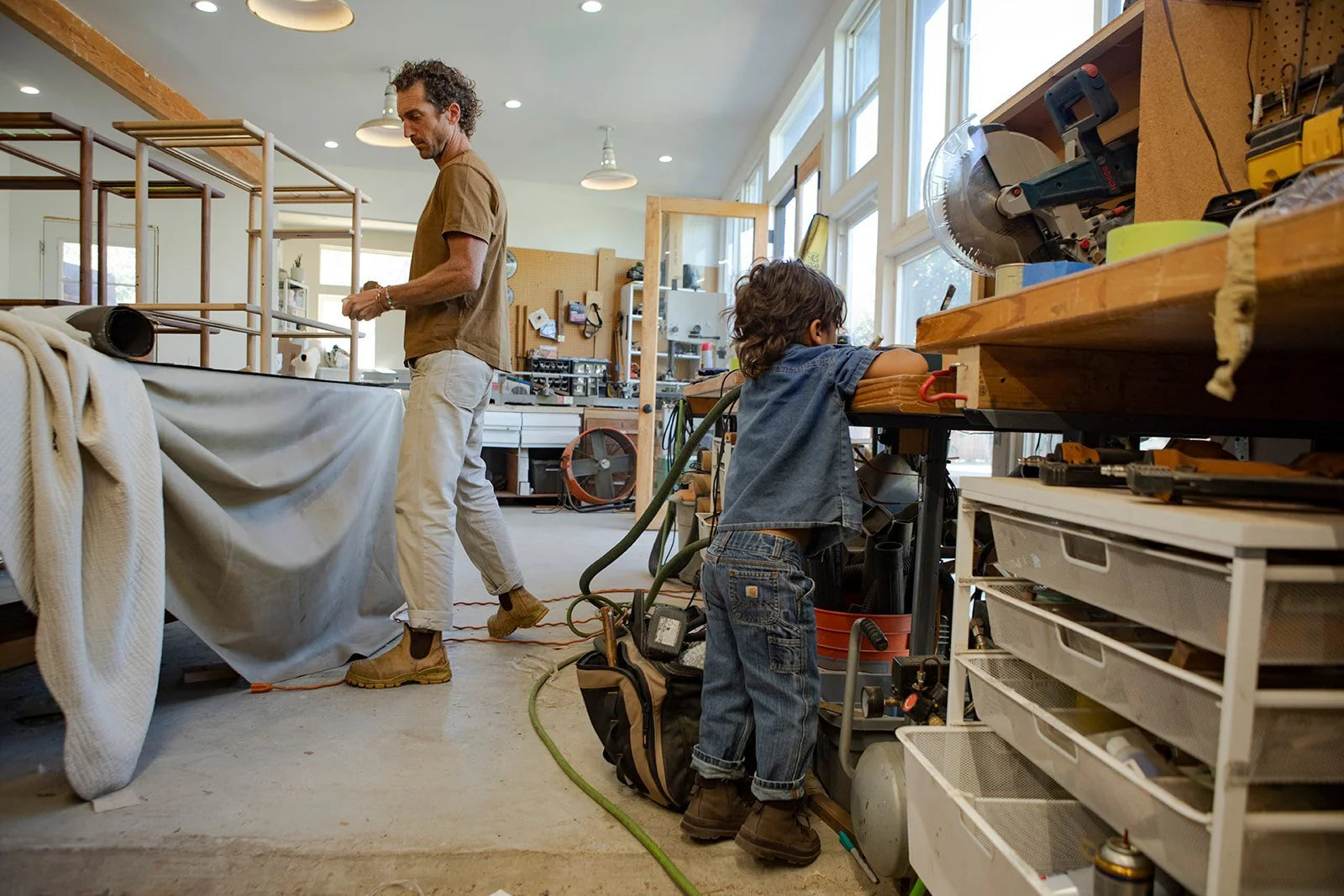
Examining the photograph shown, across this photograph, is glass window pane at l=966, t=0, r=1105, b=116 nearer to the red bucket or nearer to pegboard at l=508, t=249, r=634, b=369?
the red bucket

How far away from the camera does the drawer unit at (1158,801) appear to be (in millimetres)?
582

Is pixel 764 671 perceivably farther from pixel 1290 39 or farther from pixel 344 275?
pixel 344 275

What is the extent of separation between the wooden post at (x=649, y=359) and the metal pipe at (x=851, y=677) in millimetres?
3405

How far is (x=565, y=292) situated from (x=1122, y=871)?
835 centimetres

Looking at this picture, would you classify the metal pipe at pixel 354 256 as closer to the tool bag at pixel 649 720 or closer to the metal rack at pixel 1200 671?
the tool bag at pixel 649 720

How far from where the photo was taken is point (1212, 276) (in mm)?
549

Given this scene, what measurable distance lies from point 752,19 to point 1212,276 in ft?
17.1

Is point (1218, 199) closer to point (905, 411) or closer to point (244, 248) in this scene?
point (905, 411)

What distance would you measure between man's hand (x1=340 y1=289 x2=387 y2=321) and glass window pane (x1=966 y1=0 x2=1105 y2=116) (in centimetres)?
203

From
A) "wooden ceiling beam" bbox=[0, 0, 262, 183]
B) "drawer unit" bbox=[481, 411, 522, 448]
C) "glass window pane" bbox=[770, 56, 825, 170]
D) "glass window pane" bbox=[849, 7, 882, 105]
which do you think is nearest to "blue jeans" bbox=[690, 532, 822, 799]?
"glass window pane" bbox=[849, 7, 882, 105]

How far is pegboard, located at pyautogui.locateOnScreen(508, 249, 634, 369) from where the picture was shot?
8438mm

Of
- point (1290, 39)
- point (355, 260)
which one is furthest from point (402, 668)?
point (1290, 39)

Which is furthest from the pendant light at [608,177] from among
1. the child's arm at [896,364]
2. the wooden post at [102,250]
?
the child's arm at [896,364]

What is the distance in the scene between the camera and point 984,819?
86cm
